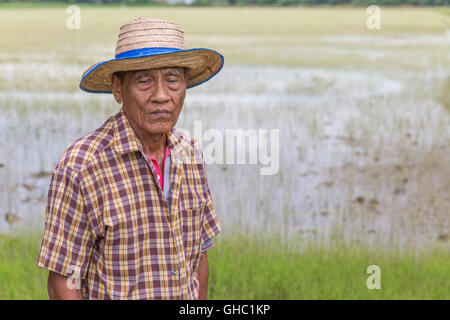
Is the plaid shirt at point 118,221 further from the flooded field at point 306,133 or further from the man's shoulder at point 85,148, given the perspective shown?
the flooded field at point 306,133

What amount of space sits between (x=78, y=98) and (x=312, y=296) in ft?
18.1

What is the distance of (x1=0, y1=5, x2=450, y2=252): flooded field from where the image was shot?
541cm

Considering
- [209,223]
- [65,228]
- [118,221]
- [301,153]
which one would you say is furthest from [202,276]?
[301,153]

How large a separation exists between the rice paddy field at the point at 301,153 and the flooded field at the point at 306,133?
2 cm

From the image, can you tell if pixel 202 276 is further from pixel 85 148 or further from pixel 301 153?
pixel 301 153

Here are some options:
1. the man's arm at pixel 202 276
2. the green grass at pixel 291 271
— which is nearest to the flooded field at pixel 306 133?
the green grass at pixel 291 271

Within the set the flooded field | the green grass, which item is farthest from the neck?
the flooded field

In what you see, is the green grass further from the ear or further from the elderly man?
the ear

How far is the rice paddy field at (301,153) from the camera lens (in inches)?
171

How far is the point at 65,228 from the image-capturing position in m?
→ 1.82

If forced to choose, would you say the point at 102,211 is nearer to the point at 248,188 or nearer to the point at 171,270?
the point at 171,270

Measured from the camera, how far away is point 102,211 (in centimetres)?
186

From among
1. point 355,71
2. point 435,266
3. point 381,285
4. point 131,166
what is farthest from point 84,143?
point 355,71

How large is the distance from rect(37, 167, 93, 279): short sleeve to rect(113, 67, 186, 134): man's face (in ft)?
0.90
